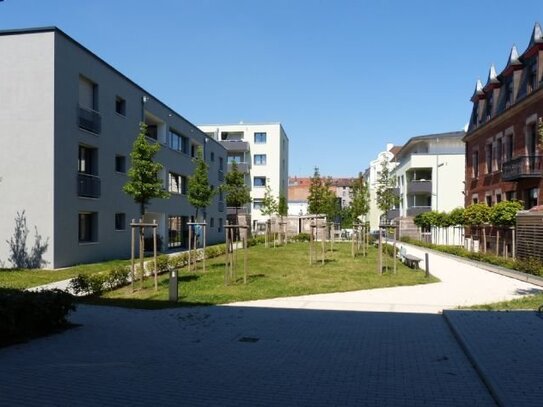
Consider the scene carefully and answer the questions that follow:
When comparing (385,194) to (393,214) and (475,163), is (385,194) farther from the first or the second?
(393,214)

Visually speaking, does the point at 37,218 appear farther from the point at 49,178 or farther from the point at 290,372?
the point at 290,372

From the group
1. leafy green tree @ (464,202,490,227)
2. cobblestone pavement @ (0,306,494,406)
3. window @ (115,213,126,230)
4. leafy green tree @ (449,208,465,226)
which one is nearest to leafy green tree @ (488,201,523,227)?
leafy green tree @ (464,202,490,227)

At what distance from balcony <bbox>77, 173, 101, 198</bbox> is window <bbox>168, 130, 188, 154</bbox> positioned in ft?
38.8

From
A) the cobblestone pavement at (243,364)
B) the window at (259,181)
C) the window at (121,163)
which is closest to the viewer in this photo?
the cobblestone pavement at (243,364)

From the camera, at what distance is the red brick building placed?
2603 cm

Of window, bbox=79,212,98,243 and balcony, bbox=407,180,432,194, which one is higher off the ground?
balcony, bbox=407,180,432,194

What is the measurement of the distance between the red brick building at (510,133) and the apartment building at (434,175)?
14915 mm

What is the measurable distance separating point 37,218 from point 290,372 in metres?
16.9

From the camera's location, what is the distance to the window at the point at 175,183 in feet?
118

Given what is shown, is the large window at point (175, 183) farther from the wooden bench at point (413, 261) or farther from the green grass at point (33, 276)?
the wooden bench at point (413, 261)

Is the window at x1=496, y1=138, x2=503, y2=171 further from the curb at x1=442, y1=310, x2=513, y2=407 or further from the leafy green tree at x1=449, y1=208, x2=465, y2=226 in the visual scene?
the curb at x1=442, y1=310, x2=513, y2=407

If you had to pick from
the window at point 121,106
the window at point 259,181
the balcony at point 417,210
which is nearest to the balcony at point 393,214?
the balcony at point 417,210

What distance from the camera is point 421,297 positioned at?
42.7 feet

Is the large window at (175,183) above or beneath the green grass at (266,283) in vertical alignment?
above
